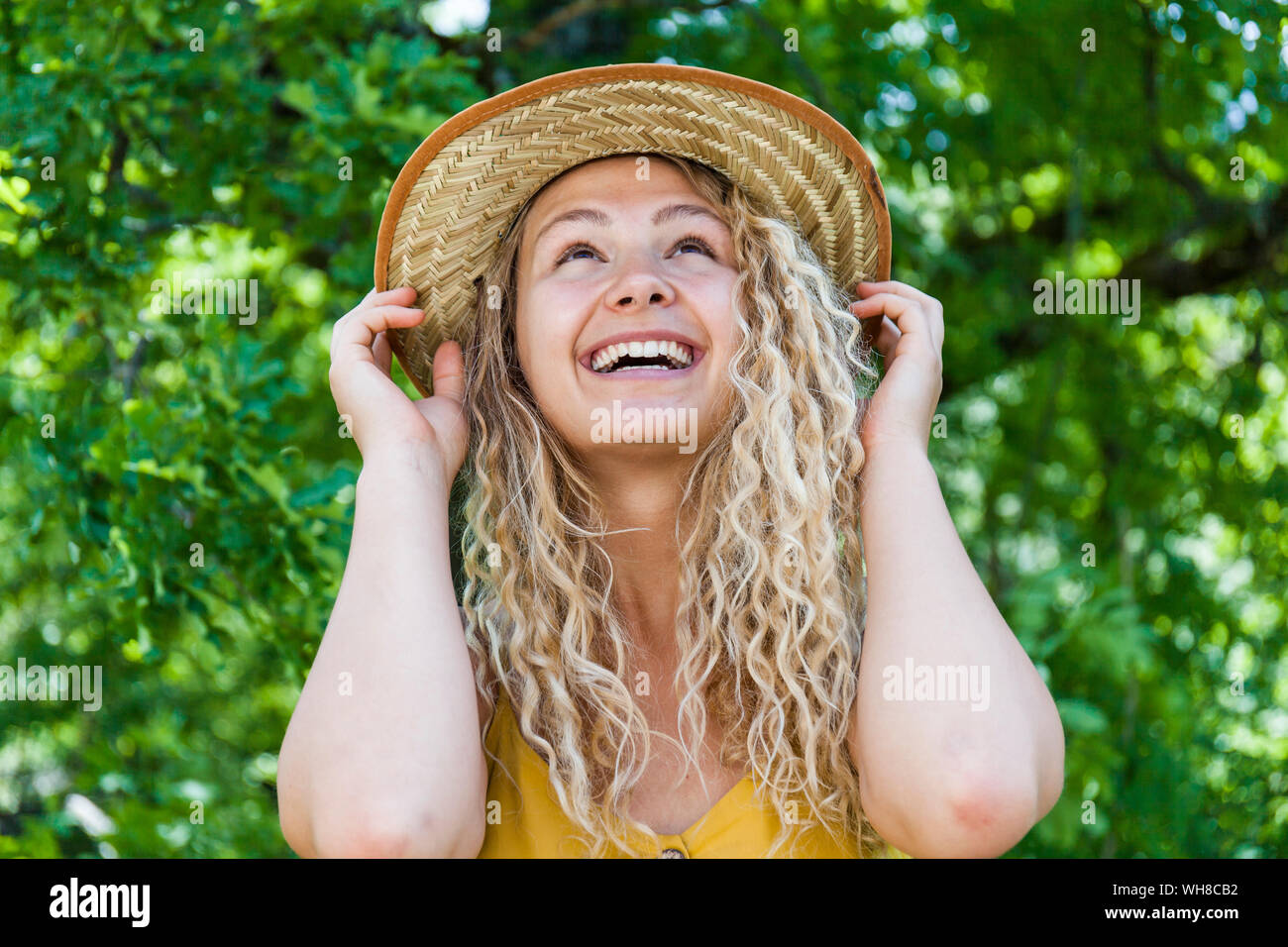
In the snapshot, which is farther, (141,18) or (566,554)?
(141,18)

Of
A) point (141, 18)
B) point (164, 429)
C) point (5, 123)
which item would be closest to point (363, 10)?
point (141, 18)

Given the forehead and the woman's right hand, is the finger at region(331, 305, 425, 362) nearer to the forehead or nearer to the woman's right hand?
the woman's right hand

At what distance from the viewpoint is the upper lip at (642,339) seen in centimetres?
188

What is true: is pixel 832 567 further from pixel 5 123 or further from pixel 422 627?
pixel 5 123

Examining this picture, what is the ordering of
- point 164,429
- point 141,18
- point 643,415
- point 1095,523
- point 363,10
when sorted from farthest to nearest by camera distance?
point 1095,523
point 363,10
point 141,18
point 164,429
point 643,415

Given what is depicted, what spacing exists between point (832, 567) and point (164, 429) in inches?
61.4

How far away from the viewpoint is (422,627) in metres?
1.67

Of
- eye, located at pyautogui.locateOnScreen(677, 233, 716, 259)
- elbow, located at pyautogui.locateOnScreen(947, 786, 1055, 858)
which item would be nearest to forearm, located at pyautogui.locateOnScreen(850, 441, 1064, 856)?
elbow, located at pyautogui.locateOnScreen(947, 786, 1055, 858)

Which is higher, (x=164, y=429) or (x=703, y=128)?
(x=703, y=128)

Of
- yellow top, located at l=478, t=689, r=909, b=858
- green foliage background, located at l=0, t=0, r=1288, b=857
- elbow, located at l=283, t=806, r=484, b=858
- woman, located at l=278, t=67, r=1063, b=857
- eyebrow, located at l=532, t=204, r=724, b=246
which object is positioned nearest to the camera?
elbow, located at l=283, t=806, r=484, b=858

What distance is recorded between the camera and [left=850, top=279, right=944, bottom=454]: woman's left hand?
75.1 inches

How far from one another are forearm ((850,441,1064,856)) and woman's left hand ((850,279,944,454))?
0.36 ft
